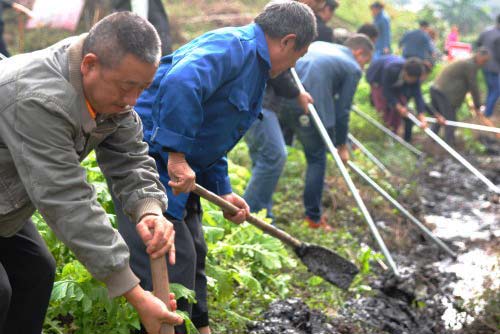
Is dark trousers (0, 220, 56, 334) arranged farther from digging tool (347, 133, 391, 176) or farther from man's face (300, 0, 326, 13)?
digging tool (347, 133, 391, 176)

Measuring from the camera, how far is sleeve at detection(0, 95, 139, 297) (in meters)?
2.28

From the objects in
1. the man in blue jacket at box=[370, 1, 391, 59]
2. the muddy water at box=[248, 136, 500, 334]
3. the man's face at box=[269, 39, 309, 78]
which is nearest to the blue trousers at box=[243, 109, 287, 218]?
the muddy water at box=[248, 136, 500, 334]

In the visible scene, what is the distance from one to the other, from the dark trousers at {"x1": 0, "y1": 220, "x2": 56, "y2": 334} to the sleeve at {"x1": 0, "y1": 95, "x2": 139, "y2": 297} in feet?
1.48

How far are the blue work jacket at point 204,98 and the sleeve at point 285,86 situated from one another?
7.32 ft

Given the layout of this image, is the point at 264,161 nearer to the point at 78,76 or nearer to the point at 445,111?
the point at 78,76

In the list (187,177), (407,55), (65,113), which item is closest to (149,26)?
(65,113)

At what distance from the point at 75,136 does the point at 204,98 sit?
3.35ft

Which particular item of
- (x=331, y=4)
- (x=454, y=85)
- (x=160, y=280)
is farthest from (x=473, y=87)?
(x=160, y=280)

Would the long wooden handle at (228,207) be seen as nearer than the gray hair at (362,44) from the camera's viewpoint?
Yes

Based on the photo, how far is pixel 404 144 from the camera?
458 inches

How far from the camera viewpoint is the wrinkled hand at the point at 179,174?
334 cm

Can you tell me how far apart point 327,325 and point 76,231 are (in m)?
2.67

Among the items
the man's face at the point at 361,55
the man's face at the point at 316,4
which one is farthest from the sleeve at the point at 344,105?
the man's face at the point at 361,55

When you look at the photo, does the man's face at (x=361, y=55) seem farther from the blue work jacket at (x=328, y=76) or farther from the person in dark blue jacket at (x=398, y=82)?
the person in dark blue jacket at (x=398, y=82)
